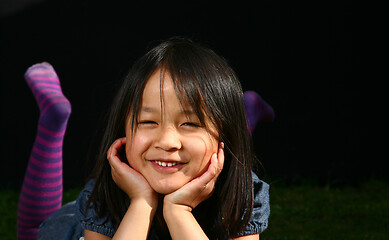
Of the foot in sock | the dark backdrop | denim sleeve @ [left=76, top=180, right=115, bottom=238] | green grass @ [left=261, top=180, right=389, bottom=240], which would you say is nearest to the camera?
denim sleeve @ [left=76, top=180, right=115, bottom=238]

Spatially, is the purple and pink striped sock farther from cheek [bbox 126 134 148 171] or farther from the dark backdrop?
the dark backdrop

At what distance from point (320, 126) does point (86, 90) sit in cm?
128

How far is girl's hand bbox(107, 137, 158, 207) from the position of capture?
3.94 feet

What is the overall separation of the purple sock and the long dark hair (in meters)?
0.87

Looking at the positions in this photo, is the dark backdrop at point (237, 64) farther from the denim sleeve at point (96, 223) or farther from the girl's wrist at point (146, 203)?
the girl's wrist at point (146, 203)

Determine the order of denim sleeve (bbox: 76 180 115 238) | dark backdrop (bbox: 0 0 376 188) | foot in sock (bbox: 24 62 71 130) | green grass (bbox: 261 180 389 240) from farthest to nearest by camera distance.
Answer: dark backdrop (bbox: 0 0 376 188) → green grass (bbox: 261 180 389 240) → foot in sock (bbox: 24 62 71 130) → denim sleeve (bbox: 76 180 115 238)

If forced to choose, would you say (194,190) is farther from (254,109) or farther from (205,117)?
(254,109)

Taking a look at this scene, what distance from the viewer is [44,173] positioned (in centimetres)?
180

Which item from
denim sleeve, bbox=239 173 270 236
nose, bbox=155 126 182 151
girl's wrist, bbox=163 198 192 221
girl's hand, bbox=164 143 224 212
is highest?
nose, bbox=155 126 182 151

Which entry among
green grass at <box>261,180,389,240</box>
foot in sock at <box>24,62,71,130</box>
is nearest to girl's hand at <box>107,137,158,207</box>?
foot in sock at <box>24,62,71,130</box>

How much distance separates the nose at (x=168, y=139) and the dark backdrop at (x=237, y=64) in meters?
1.69

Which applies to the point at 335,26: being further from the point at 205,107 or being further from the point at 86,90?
the point at 205,107

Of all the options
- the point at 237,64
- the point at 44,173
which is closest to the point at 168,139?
the point at 44,173

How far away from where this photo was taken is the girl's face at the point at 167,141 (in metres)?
1.12
